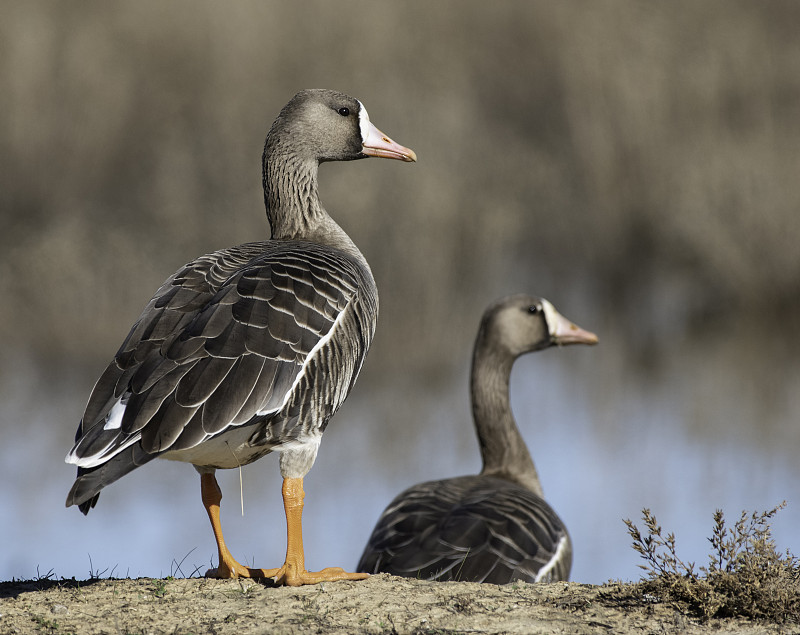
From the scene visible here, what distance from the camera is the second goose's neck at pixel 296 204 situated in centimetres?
627

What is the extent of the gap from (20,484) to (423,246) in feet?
19.4

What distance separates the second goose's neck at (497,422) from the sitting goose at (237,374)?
3635 millimetres

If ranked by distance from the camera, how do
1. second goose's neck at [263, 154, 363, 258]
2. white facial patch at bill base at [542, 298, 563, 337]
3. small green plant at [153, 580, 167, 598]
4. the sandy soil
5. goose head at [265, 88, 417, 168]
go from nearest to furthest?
the sandy soil < small green plant at [153, 580, 167, 598] < second goose's neck at [263, 154, 363, 258] < goose head at [265, 88, 417, 168] < white facial patch at bill base at [542, 298, 563, 337]

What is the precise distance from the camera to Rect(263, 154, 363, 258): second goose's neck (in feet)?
20.6

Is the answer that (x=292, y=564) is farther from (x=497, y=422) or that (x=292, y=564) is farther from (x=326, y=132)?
(x=497, y=422)

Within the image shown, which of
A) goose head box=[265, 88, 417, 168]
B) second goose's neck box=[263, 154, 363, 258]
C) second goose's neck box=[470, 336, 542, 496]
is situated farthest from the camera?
second goose's neck box=[470, 336, 542, 496]

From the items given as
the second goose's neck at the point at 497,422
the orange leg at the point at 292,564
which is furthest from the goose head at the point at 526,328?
the orange leg at the point at 292,564

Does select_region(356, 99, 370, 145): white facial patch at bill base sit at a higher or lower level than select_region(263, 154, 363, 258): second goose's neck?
higher

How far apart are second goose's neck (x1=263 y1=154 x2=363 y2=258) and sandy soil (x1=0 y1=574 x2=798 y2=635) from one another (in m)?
2.23

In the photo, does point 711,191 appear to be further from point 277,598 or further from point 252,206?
point 277,598

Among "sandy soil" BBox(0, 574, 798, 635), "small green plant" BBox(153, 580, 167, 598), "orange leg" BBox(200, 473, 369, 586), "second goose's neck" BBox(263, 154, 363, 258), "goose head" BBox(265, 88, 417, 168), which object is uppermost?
"goose head" BBox(265, 88, 417, 168)

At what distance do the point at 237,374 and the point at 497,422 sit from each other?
496cm

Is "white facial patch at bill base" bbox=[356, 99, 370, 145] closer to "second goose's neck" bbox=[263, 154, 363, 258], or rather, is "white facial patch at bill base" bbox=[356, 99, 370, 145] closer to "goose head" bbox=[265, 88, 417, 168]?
"goose head" bbox=[265, 88, 417, 168]

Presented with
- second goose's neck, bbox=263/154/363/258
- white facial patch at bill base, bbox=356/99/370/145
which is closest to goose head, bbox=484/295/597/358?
white facial patch at bill base, bbox=356/99/370/145
